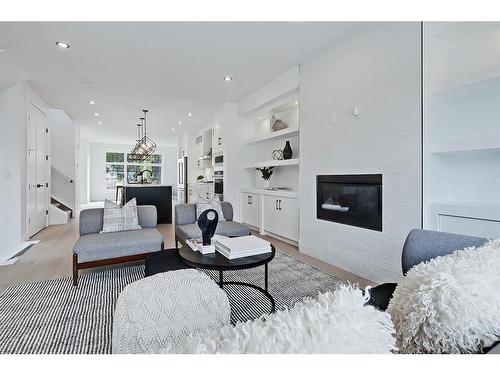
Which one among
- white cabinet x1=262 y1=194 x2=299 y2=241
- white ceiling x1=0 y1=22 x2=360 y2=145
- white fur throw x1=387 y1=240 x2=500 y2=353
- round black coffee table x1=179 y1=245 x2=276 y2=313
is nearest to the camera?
white fur throw x1=387 y1=240 x2=500 y2=353

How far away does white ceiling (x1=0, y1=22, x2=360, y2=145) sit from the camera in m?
2.76

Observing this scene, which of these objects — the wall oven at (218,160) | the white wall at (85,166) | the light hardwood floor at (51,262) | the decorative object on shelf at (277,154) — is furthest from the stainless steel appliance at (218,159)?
the white wall at (85,166)

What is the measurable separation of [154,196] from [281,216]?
3162mm

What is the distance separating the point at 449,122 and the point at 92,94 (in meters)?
5.48

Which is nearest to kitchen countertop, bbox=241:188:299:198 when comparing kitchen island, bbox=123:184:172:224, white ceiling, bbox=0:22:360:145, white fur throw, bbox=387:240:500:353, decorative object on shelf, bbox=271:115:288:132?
decorative object on shelf, bbox=271:115:288:132

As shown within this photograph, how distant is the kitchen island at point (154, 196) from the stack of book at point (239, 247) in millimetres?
4122

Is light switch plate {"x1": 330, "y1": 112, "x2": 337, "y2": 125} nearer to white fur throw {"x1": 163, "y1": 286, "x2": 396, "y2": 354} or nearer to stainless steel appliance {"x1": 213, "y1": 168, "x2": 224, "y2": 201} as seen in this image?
white fur throw {"x1": 163, "y1": 286, "x2": 396, "y2": 354}

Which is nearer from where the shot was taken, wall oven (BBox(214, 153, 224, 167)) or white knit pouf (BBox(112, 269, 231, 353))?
white knit pouf (BBox(112, 269, 231, 353))

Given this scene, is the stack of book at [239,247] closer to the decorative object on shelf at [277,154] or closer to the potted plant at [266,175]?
the potted plant at [266,175]

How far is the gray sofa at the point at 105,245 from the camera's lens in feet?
8.04

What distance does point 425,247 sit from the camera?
1400 millimetres

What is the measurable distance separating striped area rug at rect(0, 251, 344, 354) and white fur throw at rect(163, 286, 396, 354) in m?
1.43

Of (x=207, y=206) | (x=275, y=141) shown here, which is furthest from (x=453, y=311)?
(x=275, y=141)

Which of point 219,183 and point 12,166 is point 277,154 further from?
point 12,166
